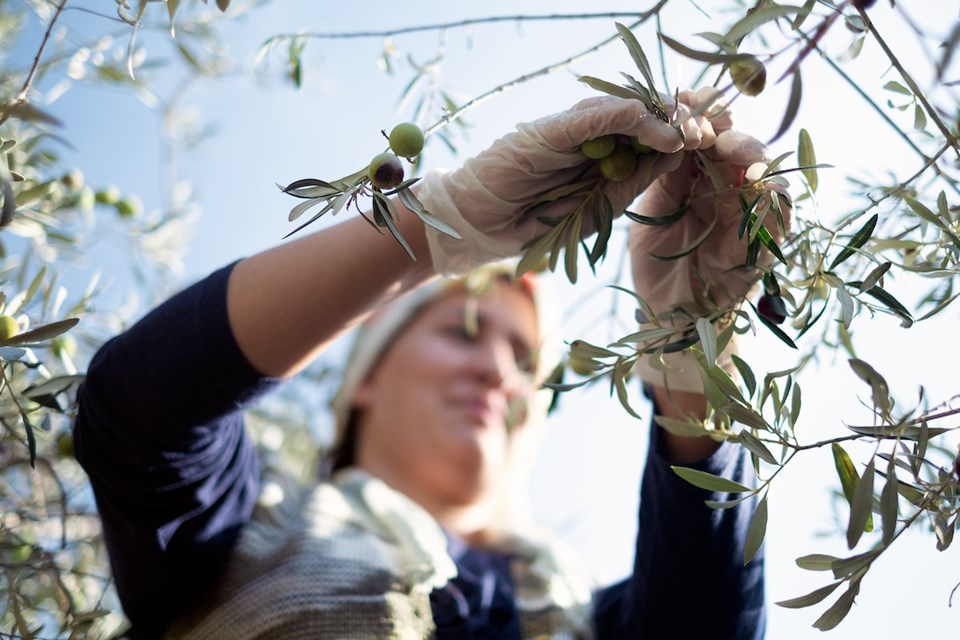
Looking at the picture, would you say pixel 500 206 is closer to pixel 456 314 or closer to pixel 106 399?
pixel 106 399

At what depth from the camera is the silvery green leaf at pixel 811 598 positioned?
847mm

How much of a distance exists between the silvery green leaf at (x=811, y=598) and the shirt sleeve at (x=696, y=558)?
337mm

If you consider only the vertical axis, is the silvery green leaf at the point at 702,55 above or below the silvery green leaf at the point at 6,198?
above

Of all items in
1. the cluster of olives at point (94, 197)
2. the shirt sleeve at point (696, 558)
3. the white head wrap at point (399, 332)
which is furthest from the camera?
the white head wrap at point (399, 332)

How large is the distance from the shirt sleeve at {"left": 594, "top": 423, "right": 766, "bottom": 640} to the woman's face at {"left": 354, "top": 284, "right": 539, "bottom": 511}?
77 cm

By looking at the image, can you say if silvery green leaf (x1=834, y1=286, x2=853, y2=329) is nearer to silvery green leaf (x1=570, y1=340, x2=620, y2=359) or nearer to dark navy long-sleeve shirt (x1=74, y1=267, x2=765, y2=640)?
silvery green leaf (x1=570, y1=340, x2=620, y2=359)

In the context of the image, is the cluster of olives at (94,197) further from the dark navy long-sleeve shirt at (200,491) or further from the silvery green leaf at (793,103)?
the silvery green leaf at (793,103)

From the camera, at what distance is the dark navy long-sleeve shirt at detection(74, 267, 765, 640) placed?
1.18 m

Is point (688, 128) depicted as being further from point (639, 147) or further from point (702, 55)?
point (702, 55)

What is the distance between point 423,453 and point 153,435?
1145mm

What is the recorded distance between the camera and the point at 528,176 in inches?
41.8

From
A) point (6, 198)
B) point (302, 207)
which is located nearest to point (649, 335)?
point (302, 207)

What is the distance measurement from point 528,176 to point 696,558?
2.03ft

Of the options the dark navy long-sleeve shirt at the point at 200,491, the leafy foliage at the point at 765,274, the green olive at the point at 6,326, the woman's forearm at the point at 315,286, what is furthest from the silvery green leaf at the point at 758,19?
the green olive at the point at 6,326
